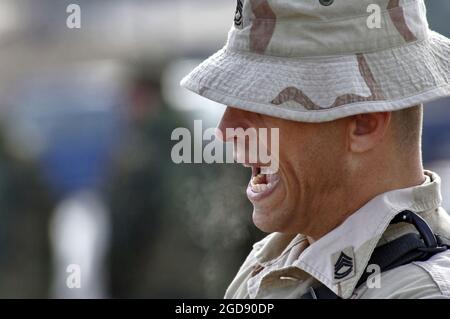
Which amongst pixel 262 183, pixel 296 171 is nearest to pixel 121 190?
pixel 262 183

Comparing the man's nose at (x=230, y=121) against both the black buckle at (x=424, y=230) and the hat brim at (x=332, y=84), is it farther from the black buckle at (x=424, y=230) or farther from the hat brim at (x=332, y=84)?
the black buckle at (x=424, y=230)

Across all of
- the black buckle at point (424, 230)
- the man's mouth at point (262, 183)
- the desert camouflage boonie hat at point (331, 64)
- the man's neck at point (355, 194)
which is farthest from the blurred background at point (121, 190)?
the black buckle at point (424, 230)

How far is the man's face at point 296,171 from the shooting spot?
241cm

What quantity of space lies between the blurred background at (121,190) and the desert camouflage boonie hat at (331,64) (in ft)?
7.39

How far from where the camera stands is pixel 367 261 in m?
A: 2.31

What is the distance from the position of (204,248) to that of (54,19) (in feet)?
28.1

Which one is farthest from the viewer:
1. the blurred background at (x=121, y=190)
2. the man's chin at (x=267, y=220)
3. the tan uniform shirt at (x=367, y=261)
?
the blurred background at (x=121, y=190)

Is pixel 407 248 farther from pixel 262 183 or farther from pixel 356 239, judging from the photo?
pixel 262 183

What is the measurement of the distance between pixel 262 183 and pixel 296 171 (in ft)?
0.51

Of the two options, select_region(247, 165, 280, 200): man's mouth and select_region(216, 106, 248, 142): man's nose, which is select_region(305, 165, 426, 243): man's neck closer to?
select_region(247, 165, 280, 200): man's mouth

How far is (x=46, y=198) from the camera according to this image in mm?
7184
